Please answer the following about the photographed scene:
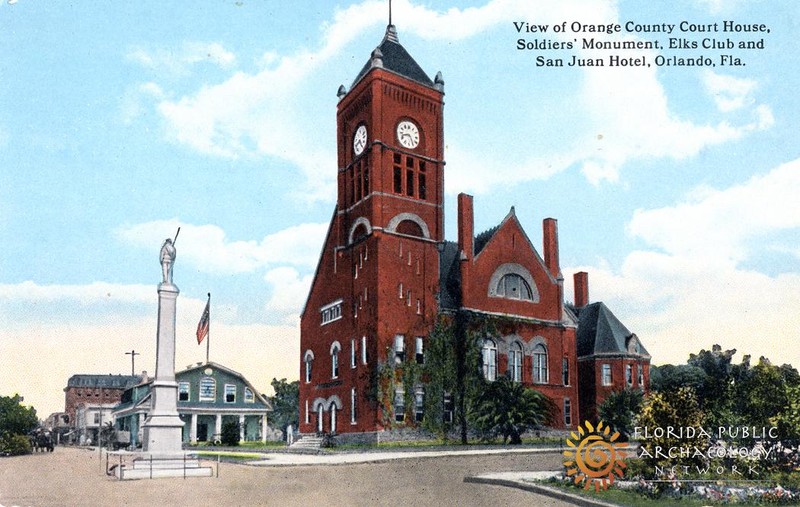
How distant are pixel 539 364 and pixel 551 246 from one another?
7149 mm

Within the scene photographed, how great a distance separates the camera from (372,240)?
4006cm

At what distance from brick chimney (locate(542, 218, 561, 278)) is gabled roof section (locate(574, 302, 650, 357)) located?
6254 mm

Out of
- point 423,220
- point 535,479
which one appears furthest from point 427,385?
point 535,479

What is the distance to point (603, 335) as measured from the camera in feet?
163

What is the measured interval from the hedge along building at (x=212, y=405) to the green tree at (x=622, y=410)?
24.2 meters

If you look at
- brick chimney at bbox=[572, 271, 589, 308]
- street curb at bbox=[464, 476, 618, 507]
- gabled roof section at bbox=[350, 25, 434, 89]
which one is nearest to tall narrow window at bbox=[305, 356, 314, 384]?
gabled roof section at bbox=[350, 25, 434, 89]

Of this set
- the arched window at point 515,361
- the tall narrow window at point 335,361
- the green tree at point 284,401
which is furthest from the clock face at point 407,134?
the green tree at point 284,401

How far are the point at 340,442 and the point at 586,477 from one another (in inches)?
983

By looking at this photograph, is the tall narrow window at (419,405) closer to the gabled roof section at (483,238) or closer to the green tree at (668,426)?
the gabled roof section at (483,238)

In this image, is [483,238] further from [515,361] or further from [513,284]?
[515,361]

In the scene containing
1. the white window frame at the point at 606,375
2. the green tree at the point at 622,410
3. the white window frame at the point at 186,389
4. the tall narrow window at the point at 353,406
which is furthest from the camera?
the white window frame at the point at 186,389

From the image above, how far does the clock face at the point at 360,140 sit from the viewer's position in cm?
4144

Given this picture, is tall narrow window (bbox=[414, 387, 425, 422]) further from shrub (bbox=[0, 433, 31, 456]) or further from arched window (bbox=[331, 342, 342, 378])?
shrub (bbox=[0, 433, 31, 456])

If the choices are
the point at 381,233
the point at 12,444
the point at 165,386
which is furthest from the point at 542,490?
the point at 12,444
